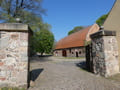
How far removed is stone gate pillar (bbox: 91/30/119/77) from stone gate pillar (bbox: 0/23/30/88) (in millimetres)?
3726

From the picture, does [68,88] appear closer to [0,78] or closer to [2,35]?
[0,78]

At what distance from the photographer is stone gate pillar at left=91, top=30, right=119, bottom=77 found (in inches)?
184

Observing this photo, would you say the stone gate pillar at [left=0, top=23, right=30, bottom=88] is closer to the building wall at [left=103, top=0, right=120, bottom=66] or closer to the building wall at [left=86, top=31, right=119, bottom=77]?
the building wall at [left=86, top=31, right=119, bottom=77]

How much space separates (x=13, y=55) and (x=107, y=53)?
4.37m

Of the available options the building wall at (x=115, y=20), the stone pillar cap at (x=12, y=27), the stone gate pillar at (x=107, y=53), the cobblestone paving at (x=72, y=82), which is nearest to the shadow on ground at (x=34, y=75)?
the cobblestone paving at (x=72, y=82)

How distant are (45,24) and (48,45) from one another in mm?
15521

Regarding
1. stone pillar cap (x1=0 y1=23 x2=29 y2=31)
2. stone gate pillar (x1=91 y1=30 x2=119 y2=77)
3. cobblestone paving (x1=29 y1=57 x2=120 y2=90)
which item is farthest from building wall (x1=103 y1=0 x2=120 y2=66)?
stone pillar cap (x1=0 y1=23 x2=29 y2=31)

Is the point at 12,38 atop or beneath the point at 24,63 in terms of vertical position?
atop

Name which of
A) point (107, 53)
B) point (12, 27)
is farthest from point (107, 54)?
point (12, 27)

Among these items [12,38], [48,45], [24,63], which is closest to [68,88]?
[24,63]

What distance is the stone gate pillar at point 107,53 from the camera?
4676mm

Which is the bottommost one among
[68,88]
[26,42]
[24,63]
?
[68,88]

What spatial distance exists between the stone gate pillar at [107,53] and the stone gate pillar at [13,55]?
3726 millimetres

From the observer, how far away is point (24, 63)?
11.1ft
